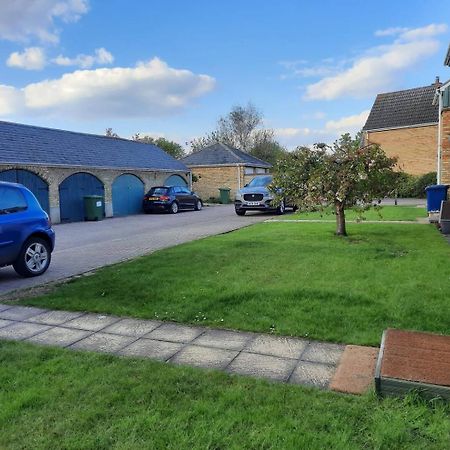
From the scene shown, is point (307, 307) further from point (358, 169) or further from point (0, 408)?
point (358, 169)

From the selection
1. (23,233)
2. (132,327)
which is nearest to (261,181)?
(23,233)

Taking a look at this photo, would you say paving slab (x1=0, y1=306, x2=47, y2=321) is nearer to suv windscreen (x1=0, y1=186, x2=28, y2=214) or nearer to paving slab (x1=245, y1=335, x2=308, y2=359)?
suv windscreen (x1=0, y1=186, x2=28, y2=214)

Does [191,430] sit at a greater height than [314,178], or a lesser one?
lesser

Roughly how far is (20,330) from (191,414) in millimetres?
2744

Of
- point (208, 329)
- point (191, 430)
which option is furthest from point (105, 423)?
point (208, 329)

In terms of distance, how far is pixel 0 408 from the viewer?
302 centimetres

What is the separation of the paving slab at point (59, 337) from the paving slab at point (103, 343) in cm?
10

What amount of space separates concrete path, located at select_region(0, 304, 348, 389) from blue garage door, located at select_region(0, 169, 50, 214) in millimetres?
13503

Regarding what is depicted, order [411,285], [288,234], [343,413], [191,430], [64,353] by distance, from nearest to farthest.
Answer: [191,430] → [343,413] → [64,353] → [411,285] → [288,234]

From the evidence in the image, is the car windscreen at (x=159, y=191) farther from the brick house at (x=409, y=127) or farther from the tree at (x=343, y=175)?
the brick house at (x=409, y=127)

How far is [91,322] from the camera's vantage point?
16.4 feet

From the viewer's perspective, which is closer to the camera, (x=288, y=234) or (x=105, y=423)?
(x=105, y=423)

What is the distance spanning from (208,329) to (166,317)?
0.61 metres

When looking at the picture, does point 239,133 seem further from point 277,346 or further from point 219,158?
point 277,346
